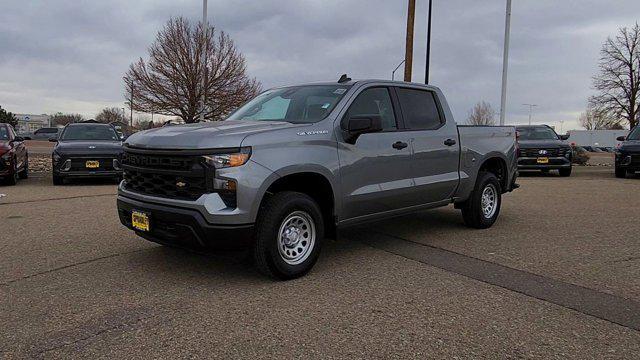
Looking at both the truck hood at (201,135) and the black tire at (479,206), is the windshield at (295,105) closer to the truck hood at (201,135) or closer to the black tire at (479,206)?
the truck hood at (201,135)

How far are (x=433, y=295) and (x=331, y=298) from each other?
849mm

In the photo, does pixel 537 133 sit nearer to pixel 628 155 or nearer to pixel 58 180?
pixel 628 155

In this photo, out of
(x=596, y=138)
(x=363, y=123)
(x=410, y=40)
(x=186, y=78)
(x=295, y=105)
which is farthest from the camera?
(x=596, y=138)

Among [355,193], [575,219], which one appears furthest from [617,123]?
[355,193]

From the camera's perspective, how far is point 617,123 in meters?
50.6

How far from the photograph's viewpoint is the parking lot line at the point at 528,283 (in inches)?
153

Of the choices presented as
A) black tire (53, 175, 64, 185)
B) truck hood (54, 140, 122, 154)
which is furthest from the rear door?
black tire (53, 175, 64, 185)

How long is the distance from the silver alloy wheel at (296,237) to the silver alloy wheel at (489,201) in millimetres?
3294

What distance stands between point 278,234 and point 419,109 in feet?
8.76

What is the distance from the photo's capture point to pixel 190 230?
4.17 metres

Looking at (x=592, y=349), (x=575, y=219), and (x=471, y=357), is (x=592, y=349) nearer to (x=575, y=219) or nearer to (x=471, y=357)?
(x=471, y=357)

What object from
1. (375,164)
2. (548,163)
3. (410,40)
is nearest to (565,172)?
(548,163)

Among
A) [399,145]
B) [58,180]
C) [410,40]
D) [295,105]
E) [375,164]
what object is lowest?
[58,180]

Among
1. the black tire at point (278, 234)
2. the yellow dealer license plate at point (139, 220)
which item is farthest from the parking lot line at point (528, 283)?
the yellow dealer license plate at point (139, 220)
